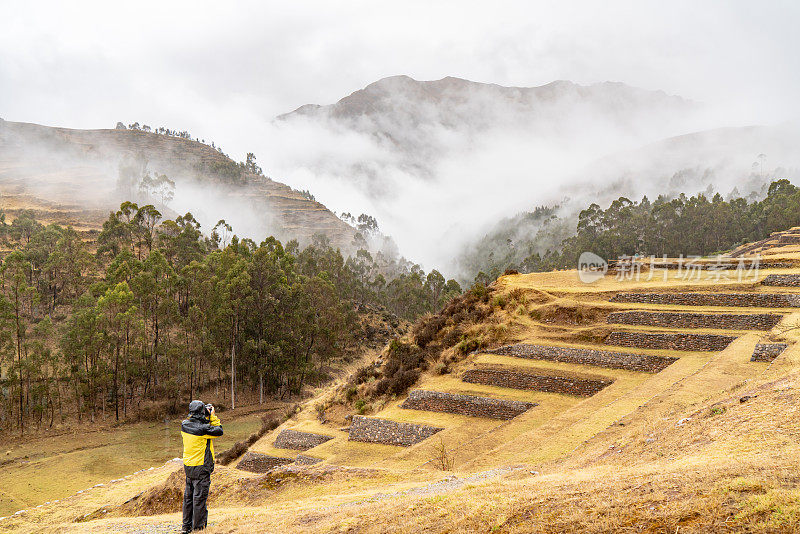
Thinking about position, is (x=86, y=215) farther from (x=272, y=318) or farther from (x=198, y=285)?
(x=272, y=318)

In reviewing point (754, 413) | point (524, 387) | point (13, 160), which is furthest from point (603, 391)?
point (13, 160)

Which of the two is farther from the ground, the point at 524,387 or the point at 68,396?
the point at 524,387

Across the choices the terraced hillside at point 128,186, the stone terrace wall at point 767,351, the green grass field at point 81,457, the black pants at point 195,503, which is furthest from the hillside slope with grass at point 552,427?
the terraced hillside at point 128,186

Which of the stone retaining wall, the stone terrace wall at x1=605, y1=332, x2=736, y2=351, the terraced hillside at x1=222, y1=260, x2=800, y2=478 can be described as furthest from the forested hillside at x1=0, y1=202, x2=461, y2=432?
the stone terrace wall at x1=605, y1=332, x2=736, y2=351

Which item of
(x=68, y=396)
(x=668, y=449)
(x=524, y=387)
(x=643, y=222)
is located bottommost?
(x=68, y=396)

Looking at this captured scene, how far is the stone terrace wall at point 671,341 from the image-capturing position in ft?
62.5

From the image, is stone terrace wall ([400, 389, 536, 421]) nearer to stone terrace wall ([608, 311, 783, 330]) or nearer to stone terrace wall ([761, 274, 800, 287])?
stone terrace wall ([608, 311, 783, 330])

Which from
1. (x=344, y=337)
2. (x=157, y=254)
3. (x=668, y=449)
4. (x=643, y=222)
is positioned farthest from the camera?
(x=643, y=222)

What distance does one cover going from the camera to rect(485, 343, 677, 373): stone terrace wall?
61.3ft

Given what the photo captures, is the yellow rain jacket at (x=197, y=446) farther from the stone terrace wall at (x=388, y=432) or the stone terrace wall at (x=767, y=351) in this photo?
the stone terrace wall at (x=767, y=351)

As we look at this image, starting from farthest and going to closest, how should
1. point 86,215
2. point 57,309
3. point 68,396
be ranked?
1. point 86,215
2. point 57,309
3. point 68,396

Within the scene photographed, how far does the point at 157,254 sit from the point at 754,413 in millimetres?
47446

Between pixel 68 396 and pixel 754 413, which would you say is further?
pixel 68 396

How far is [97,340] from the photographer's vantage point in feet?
121
